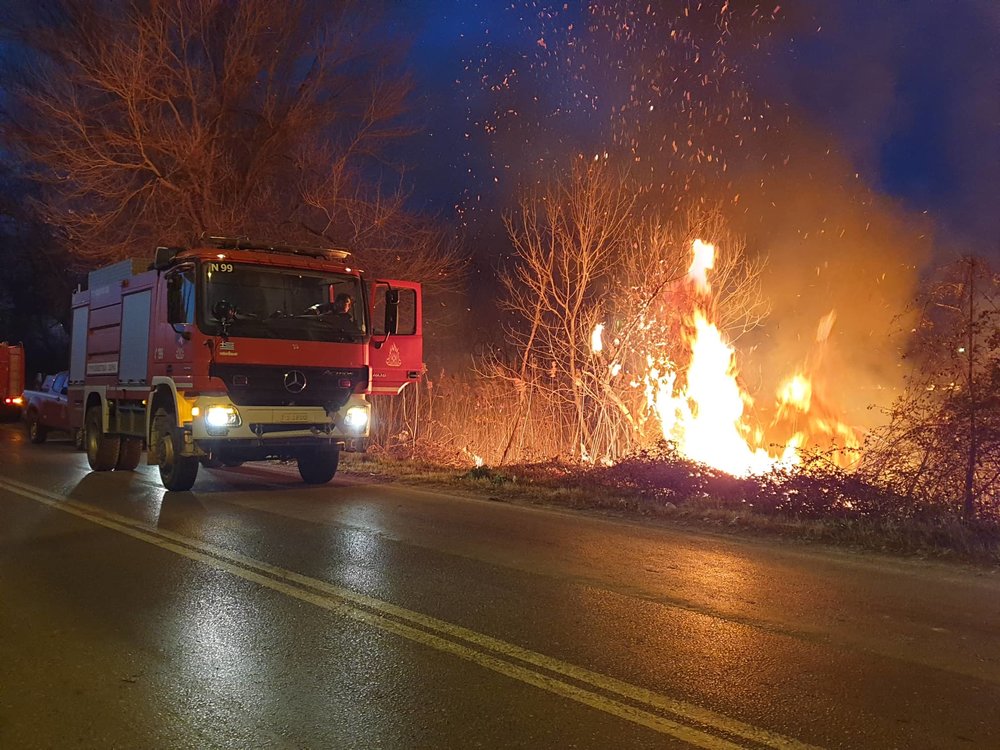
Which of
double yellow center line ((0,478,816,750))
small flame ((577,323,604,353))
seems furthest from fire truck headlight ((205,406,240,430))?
small flame ((577,323,604,353))

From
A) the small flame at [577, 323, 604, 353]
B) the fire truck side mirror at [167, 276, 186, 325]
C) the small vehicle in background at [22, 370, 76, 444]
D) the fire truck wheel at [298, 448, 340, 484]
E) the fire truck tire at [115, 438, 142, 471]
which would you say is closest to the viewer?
the fire truck side mirror at [167, 276, 186, 325]

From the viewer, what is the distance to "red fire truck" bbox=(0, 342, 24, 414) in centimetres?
2189

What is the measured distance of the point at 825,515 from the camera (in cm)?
837

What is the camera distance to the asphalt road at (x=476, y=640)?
356 cm

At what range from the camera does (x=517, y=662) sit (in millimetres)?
4305

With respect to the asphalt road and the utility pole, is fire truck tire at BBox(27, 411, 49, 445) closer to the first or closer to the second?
the asphalt road

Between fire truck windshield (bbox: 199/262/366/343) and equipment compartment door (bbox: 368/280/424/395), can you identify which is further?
equipment compartment door (bbox: 368/280/424/395)

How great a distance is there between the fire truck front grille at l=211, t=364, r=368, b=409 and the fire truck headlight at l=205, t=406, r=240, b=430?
0.49 feet

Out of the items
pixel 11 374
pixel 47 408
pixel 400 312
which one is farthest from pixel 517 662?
pixel 11 374

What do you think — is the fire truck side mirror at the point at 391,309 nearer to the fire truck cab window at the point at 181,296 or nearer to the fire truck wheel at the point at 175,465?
the fire truck cab window at the point at 181,296

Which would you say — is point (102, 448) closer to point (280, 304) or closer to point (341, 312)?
point (280, 304)

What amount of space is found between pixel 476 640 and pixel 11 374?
861 inches

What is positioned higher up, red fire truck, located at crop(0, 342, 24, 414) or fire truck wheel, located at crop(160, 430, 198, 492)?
red fire truck, located at crop(0, 342, 24, 414)

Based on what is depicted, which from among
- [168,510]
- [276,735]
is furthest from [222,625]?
[168,510]
